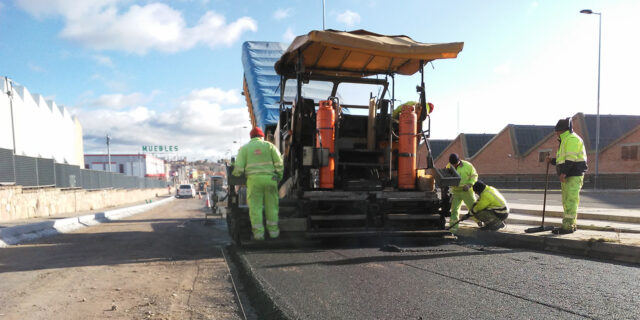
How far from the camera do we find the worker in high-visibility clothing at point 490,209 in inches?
255

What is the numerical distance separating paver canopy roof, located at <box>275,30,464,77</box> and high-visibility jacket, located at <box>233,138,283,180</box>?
4.98ft

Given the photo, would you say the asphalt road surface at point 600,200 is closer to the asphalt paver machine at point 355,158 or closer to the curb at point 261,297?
the asphalt paver machine at point 355,158

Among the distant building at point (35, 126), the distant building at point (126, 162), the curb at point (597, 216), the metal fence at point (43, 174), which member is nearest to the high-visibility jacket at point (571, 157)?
the curb at point (597, 216)

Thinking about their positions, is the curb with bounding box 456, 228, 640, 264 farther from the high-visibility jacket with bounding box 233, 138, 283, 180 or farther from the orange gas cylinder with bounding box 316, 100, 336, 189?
the high-visibility jacket with bounding box 233, 138, 283, 180

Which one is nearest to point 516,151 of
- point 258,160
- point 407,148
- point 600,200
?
point 600,200

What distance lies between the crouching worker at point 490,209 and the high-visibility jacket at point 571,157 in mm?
981

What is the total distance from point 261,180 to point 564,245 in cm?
392

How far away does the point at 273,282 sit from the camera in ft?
12.7

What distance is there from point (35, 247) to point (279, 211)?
433 cm

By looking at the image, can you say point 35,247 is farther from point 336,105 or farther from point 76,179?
point 76,179

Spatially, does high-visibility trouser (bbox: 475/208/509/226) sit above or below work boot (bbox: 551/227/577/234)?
above

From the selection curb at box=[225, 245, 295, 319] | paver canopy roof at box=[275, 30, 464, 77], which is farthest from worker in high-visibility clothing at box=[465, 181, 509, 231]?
curb at box=[225, 245, 295, 319]

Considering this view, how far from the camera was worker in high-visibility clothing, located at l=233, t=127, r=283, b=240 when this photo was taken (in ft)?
18.7

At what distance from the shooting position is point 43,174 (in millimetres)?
15422
